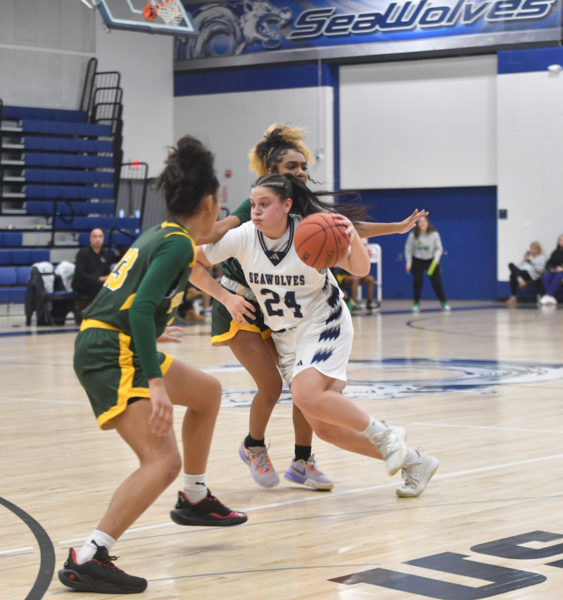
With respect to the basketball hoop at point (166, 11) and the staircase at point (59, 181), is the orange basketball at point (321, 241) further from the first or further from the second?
the staircase at point (59, 181)

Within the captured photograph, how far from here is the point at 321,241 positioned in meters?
4.12

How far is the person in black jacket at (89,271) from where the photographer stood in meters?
15.2

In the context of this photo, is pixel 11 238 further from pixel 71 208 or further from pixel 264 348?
pixel 264 348

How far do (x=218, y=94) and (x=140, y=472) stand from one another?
21727 mm

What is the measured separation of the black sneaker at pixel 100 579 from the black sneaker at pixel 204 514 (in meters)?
0.76

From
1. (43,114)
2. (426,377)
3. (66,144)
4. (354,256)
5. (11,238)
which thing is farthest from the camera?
(43,114)

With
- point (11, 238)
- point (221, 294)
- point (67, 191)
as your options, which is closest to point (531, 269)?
point (67, 191)

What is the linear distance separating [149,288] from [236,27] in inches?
841

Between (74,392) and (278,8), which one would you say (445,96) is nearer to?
(278,8)

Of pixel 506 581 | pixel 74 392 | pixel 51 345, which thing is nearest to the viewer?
pixel 506 581

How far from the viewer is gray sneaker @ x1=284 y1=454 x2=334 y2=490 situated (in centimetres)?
469

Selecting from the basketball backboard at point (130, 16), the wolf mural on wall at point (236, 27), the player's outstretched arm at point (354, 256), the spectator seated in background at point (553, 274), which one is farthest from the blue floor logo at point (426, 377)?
the wolf mural on wall at point (236, 27)

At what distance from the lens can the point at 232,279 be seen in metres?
4.82

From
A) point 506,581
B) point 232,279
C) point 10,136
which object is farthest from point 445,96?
point 506,581
